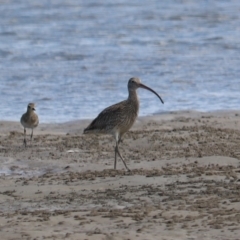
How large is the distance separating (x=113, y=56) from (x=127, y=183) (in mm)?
14042

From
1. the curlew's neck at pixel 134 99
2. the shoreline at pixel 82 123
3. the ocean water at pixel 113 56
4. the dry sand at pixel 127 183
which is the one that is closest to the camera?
the dry sand at pixel 127 183

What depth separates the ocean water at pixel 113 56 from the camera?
1833 cm

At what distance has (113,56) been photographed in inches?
970

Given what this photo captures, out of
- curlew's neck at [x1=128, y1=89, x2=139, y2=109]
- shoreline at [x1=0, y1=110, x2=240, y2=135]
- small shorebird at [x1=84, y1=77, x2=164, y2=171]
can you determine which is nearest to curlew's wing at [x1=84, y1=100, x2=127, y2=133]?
small shorebird at [x1=84, y1=77, x2=164, y2=171]

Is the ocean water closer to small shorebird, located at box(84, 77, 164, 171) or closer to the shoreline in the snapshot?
the shoreline

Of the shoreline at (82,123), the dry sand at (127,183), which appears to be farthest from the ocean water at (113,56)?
the dry sand at (127,183)

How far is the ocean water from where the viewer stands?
60.1 ft

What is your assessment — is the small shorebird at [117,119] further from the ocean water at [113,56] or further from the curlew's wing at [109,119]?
the ocean water at [113,56]

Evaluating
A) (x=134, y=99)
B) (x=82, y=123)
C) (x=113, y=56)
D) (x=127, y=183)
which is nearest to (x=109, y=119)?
(x=134, y=99)

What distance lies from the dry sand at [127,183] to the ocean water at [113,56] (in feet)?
8.69

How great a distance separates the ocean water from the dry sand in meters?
2.65

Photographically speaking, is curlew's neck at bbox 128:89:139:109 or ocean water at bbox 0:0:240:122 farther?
ocean water at bbox 0:0:240:122

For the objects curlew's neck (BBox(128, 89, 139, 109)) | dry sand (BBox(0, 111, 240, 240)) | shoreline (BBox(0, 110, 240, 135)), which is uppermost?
curlew's neck (BBox(128, 89, 139, 109))

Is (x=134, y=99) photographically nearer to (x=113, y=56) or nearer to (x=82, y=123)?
(x=82, y=123)
